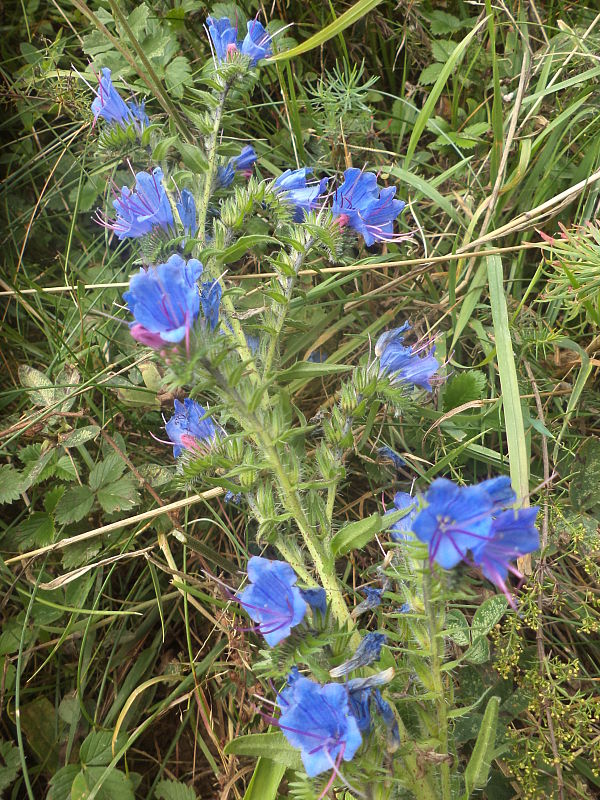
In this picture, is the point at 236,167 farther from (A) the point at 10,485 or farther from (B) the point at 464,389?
(A) the point at 10,485

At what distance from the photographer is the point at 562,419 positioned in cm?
210

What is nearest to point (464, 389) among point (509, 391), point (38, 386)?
point (509, 391)

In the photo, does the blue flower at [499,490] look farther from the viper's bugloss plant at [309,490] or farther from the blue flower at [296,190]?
the blue flower at [296,190]

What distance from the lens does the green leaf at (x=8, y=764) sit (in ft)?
6.30

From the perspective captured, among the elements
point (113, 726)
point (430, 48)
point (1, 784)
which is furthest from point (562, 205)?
point (1, 784)

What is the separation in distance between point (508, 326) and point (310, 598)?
3.37 ft

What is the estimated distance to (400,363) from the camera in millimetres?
1633

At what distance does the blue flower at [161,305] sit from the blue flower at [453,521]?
0.49 m

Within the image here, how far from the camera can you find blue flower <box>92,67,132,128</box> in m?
1.64

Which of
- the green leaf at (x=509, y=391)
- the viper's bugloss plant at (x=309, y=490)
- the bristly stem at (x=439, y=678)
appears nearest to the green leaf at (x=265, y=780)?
the viper's bugloss plant at (x=309, y=490)

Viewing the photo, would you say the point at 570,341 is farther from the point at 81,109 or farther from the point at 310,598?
the point at 81,109

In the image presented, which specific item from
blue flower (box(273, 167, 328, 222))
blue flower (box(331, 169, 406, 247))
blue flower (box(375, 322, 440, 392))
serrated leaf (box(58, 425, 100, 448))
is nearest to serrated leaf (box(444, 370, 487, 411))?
blue flower (box(375, 322, 440, 392))

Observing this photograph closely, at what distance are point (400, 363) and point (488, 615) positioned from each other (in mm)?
602

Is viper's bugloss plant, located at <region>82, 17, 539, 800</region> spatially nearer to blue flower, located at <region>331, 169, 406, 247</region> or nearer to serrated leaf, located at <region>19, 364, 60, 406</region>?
blue flower, located at <region>331, 169, 406, 247</region>
